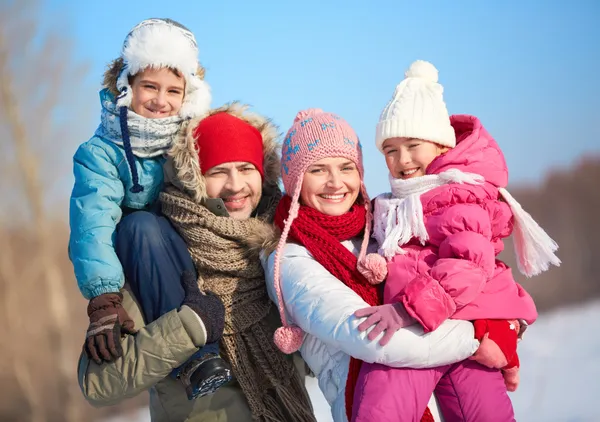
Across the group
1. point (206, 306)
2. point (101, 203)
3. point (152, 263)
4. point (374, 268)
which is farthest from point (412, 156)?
point (101, 203)

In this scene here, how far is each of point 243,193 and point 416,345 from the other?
92 cm

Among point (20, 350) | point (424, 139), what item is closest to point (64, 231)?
point (20, 350)

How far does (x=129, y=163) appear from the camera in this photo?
2496 millimetres

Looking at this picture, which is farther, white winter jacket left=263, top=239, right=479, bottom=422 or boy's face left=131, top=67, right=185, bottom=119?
boy's face left=131, top=67, right=185, bottom=119

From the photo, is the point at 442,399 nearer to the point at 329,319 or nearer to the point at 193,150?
the point at 329,319

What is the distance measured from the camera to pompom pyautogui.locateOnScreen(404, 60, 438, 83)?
2.38m

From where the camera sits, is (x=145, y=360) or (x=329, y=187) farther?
(x=329, y=187)

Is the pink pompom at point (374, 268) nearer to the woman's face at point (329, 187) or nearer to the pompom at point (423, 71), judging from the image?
the woman's face at point (329, 187)

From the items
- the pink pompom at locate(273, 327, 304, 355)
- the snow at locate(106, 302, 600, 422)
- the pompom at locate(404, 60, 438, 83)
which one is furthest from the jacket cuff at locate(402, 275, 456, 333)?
the snow at locate(106, 302, 600, 422)

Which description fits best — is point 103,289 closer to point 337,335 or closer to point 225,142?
point 225,142

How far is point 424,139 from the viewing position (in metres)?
2.25

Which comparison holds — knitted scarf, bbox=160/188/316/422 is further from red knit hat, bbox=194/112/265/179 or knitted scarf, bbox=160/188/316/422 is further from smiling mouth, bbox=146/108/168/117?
smiling mouth, bbox=146/108/168/117

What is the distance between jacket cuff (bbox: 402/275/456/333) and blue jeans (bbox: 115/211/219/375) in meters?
0.76

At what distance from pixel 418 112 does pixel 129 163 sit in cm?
110
